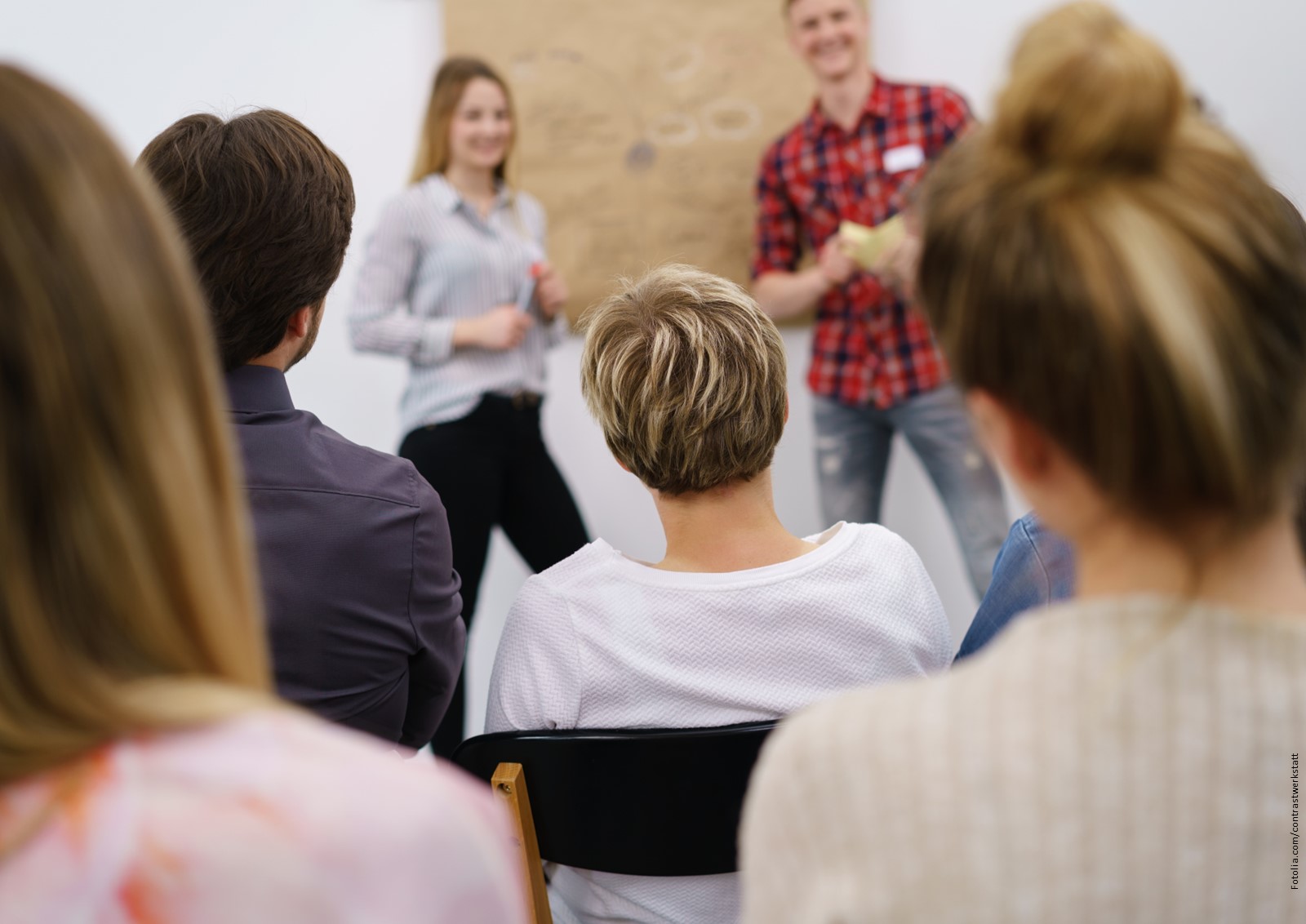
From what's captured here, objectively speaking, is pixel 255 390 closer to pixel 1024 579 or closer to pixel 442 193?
pixel 1024 579

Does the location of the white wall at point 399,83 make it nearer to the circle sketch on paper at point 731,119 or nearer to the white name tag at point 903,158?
the circle sketch on paper at point 731,119

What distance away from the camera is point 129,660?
0.58 m

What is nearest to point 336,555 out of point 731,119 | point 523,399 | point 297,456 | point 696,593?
point 297,456

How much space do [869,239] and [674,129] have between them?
754mm

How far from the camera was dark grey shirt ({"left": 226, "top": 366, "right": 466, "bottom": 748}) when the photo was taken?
1285mm

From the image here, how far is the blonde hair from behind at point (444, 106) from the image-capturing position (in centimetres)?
286

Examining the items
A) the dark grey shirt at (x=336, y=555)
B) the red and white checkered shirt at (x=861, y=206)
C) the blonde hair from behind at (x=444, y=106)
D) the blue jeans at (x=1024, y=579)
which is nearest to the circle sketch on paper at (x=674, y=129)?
the red and white checkered shirt at (x=861, y=206)

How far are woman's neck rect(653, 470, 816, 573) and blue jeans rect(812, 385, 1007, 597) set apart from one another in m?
1.70

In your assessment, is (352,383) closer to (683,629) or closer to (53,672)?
(683,629)

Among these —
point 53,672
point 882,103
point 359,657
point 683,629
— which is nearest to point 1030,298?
point 53,672

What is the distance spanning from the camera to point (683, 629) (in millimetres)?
1208

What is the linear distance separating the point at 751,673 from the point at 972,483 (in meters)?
1.92

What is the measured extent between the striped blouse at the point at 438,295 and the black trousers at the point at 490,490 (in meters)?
0.06

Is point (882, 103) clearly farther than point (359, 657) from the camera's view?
Yes
